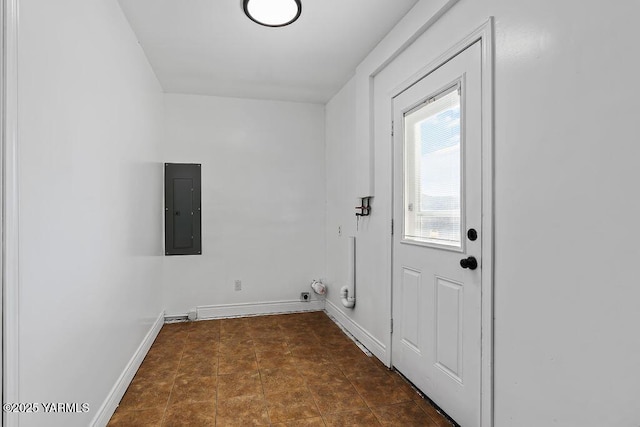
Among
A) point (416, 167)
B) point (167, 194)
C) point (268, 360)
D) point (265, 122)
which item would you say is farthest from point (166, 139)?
point (416, 167)

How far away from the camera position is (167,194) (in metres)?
3.95

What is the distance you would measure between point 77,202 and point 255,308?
2.83 m

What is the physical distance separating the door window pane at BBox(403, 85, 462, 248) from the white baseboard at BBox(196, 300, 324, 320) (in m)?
2.20

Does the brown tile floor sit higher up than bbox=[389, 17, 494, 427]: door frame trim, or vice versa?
bbox=[389, 17, 494, 427]: door frame trim

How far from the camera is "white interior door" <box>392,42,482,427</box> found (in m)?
1.87

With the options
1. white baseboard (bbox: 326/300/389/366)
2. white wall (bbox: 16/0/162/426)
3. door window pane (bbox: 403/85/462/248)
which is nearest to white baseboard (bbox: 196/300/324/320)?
white baseboard (bbox: 326/300/389/366)

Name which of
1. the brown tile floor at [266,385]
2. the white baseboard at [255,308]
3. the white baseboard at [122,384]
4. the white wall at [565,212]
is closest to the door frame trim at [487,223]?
the white wall at [565,212]

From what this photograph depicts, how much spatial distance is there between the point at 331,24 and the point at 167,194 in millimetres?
2540

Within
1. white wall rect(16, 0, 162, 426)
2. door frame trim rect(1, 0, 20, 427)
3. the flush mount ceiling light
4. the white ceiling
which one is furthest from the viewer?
the white ceiling

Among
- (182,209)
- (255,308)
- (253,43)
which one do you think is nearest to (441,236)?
(253,43)

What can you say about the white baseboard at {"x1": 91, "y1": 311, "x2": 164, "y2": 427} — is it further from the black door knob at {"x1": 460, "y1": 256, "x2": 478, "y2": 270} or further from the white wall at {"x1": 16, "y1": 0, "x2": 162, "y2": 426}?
the black door knob at {"x1": 460, "y1": 256, "x2": 478, "y2": 270}

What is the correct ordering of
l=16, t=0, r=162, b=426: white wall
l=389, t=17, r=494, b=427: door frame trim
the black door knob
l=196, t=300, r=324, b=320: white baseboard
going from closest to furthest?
1. l=16, t=0, r=162, b=426: white wall
2. l=389, t=17, r=494, b=427: door frame trim
3. the black door knob
4. l=196, t=300, r=324, b=320: white baseboard

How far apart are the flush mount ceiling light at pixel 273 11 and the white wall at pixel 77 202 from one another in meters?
0.84

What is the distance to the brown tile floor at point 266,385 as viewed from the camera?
208 cm
